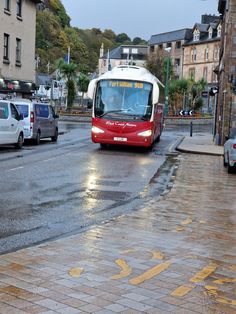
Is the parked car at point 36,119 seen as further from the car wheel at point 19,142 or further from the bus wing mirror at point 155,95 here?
the bus wing mirror at point 155,95

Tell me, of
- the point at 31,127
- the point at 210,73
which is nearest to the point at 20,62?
the point at 31,127

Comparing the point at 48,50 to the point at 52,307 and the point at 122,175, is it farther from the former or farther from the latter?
the point at 52,307

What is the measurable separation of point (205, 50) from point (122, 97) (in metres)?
69.9

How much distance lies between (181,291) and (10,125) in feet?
54.6

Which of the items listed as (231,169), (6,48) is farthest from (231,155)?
(6,48)

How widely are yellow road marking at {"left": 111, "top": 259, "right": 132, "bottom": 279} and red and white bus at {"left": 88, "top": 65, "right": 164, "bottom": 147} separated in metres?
15.6

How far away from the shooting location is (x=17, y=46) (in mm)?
36750

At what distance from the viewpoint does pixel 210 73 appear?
286 ft

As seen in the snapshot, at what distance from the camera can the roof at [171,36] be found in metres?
96.9

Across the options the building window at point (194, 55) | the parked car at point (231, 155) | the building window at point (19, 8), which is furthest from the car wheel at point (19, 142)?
the building window at point (194, 55)

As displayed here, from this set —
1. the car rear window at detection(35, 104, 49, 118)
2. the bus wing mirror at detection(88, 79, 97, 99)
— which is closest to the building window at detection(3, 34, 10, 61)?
the car rear window at detection(35, 104, 49, 118)

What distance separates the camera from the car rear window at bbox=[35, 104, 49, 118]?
79.8 ft

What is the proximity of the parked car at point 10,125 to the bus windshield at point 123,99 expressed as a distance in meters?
3.17

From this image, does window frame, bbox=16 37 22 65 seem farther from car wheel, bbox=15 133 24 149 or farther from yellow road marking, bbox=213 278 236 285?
yellow road marking, bbox=213 278 236 285
